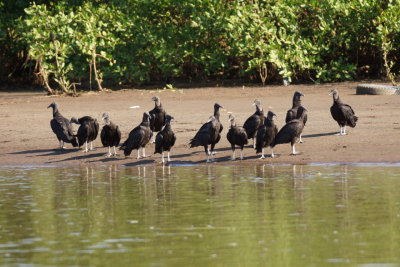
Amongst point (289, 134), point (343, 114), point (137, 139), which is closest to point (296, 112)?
point (343, 114)

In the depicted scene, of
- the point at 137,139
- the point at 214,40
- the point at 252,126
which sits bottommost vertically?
the point at 137,139

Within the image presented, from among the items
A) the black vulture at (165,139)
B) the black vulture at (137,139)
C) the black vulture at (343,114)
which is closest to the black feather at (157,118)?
the black vulture at (137,139)

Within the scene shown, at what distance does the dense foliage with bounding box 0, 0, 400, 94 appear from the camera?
2972cm

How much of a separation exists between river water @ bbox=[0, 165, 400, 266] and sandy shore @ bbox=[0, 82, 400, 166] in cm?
124

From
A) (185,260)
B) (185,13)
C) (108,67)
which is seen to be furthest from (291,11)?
(185,260)

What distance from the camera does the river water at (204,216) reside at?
9.94 m

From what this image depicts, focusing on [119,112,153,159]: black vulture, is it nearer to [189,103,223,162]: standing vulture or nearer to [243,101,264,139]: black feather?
[189,103,223,162]: standing vulture

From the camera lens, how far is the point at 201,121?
918 inches

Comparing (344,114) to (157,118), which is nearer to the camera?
(344,114)

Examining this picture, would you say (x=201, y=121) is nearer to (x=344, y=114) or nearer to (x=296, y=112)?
(x=296, y=112)

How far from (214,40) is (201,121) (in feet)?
27.2

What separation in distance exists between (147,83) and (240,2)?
416 cm

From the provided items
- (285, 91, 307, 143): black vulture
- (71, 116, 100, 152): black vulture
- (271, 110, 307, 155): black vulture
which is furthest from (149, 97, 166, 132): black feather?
(271, 110, 307, 155): black vulture

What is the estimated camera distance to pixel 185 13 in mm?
31703
